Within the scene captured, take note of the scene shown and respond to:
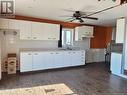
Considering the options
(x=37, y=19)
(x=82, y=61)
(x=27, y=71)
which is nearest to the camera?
(x=27, y=71)

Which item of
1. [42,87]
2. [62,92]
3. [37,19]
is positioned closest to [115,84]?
[62,92]

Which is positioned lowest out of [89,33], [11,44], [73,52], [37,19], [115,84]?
[115,84]

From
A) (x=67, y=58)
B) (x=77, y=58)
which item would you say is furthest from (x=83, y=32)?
(x=67, y=58)

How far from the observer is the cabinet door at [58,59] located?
5756 mm

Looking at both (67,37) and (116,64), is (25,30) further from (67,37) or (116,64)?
(116,64)

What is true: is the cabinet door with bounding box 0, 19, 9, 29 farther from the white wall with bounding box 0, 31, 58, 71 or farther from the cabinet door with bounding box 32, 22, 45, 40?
the cabinet door with bounding box 32, 22, 45, 40

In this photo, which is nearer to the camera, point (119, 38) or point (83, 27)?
point (119, 38)

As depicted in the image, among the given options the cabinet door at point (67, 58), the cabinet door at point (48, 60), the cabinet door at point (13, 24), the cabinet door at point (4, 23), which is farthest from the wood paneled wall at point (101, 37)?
the cabinet door at point (4, 23)

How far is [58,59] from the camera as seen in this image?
5824 millimetres

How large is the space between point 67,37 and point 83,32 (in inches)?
36.1

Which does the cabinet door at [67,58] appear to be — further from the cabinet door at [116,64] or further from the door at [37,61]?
the cabinet door at [116,64]

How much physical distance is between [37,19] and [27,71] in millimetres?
2414

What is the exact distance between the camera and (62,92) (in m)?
3.38

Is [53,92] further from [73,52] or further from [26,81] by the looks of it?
[73,52]
